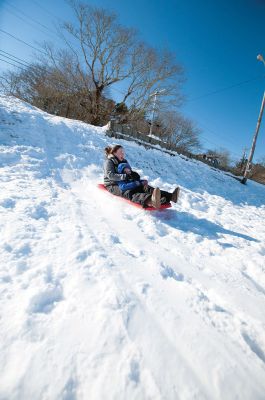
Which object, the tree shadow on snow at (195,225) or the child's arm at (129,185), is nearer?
the tree shadow on snow at (195,225)

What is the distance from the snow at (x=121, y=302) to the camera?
3.61ft

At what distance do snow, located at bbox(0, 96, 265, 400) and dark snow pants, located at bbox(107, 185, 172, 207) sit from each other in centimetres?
23

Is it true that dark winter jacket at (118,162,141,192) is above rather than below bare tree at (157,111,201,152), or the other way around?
below

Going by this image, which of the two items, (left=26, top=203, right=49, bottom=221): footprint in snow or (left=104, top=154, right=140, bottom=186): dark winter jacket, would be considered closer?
(left=26, top=203, right=49, bottom=221): footprint in snow

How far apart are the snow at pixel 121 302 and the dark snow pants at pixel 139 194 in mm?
230

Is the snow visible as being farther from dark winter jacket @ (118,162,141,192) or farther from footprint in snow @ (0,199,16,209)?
dark winter jacket @ (118,162,141,192)

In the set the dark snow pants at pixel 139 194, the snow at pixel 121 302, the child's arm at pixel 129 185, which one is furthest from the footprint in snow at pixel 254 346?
the child's arm at pixel 129 185

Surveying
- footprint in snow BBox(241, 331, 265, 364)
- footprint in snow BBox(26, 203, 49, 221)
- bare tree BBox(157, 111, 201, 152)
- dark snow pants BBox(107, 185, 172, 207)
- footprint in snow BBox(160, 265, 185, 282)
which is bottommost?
footprint in snow BBox(241, 331, 265, 364)

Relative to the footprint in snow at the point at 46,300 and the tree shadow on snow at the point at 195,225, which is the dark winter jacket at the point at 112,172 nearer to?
the tree shadow on snow at the point at 195,225

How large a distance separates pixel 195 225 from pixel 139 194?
3.69 feet

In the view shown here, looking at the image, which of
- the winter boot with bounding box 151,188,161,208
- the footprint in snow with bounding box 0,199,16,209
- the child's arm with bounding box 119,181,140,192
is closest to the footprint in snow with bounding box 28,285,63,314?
the footprint in snow with bounding box 0,199,16,209

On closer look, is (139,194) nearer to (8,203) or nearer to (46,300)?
(8,203)

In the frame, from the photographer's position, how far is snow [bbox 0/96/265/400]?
1100mm

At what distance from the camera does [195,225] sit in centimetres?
354
